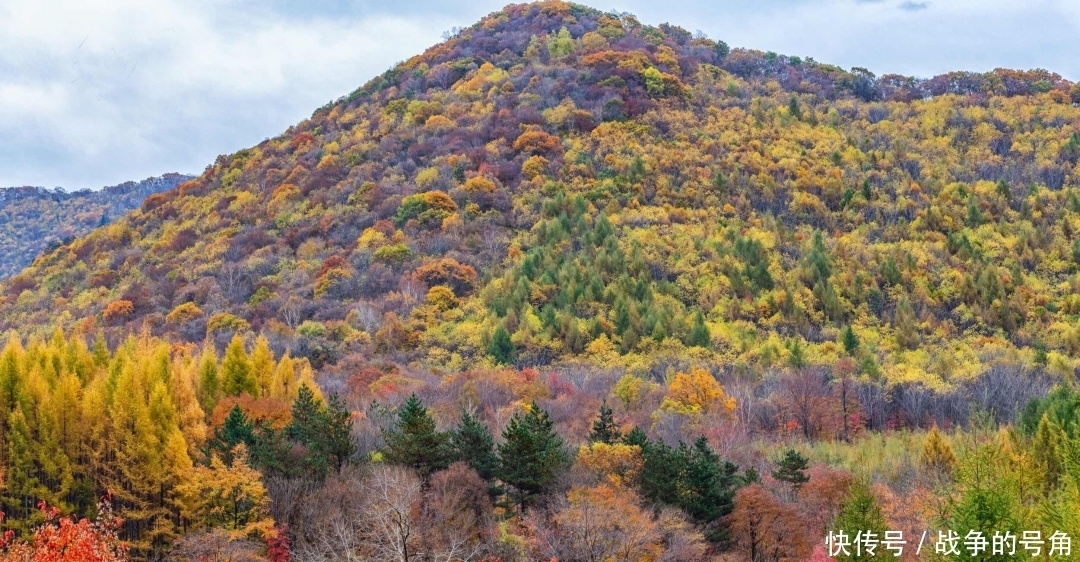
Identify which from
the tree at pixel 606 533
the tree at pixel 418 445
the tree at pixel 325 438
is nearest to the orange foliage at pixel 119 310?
the tree at pixel 325 438

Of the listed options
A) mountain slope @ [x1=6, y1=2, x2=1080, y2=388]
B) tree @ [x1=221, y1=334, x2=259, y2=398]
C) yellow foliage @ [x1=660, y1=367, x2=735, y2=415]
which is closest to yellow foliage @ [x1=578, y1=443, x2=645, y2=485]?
yellow foliage @ [x1=660, y1=367, x2=735, y2=415]

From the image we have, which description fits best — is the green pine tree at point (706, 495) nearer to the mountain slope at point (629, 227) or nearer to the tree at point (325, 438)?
the tree at point (325, 438)

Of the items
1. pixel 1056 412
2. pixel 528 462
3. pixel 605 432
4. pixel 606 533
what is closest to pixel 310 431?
pixel 528 462

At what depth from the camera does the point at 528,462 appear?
34.5 m

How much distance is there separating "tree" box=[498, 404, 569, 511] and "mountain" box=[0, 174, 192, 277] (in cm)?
15377

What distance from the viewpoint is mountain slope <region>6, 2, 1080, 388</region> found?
66438 mm

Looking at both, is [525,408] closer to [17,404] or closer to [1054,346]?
[17,404]

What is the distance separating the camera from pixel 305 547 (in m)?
30.2

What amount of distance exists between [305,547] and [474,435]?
8.33 m

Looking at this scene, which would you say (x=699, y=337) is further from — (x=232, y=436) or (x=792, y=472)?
(x=232, y=436)

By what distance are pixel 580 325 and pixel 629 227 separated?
18.2 meters

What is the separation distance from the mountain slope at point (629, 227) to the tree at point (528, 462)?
1036 inches

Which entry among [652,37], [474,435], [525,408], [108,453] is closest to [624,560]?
[474,435]

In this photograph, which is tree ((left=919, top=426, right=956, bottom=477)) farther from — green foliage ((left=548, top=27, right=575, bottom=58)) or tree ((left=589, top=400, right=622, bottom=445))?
green foliage ((left=548, top=27, right=575, bottom=58))
